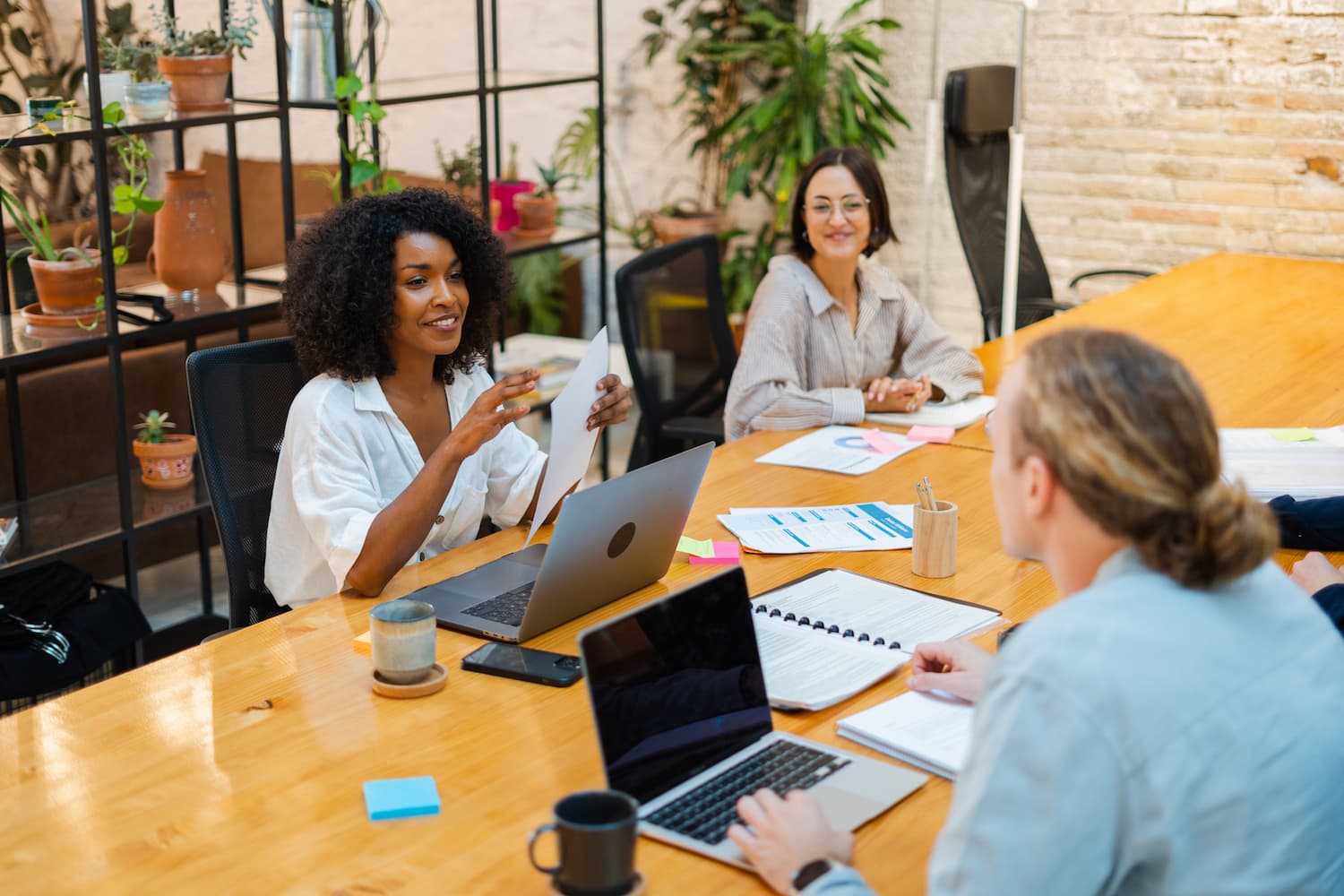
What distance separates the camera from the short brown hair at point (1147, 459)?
1068mm

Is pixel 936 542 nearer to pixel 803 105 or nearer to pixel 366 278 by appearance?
pixel 366 278

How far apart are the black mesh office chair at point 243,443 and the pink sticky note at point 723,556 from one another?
68 centimetres

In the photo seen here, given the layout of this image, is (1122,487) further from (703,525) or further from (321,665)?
(703,525)

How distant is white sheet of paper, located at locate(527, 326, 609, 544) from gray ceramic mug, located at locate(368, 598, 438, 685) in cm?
27

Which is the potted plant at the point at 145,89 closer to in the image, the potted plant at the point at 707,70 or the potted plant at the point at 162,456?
the potted plant at the point at 162,456

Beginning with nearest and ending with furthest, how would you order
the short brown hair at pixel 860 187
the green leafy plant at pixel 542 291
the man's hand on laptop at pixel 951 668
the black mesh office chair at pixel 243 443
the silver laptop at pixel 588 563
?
the man's hand on laptop at pixel 951 668 < the silver laptop at pixel 588 563 < the black mesh office chair at pixel 243 443 < the short brown hair at pixel 860 187 < the green leafy plant at pixel 542 291

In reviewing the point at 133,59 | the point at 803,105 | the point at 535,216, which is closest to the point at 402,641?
the point at 133,59

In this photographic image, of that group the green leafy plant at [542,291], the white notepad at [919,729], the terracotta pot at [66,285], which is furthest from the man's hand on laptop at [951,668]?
the green leafy plant at [542,291]

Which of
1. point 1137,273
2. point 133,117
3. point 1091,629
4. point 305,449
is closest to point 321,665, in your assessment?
point 305,449

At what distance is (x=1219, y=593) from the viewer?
1.11 meters

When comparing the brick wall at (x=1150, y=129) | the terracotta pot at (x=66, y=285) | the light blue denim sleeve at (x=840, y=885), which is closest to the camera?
the light blue denim sleeve at (x=840, y=885)

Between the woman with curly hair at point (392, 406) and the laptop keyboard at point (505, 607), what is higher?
the woman with curly hair at point (392, 406)

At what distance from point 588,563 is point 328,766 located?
0.45 meters

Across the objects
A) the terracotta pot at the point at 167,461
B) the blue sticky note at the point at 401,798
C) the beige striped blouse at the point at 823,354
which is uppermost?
the beige striped blouse at the point at 823,354
